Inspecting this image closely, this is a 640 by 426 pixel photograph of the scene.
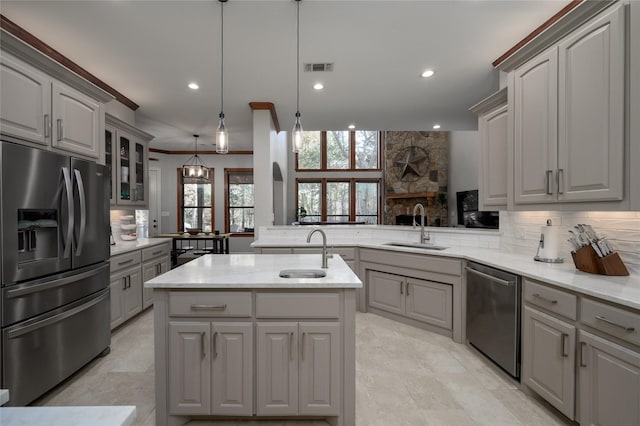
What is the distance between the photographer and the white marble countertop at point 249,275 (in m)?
1.60

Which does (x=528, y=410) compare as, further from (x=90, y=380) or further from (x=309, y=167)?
(x=309, y=167)

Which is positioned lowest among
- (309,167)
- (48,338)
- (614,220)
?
(48,338)

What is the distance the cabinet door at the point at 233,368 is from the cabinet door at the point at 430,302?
81.6 inches

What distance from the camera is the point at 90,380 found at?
218 centimetres

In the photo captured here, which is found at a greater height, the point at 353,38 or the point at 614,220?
the point at 353,38

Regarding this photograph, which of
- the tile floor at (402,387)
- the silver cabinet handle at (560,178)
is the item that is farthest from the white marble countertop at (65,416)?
the silver cabinet handle at (560,178)

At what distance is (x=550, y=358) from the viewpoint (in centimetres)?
174

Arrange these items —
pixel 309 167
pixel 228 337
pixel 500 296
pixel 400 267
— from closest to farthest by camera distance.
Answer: pixel 228 337, pixel 500 296, pixel 400 267, pixel 309 167

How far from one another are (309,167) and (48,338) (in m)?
8.34

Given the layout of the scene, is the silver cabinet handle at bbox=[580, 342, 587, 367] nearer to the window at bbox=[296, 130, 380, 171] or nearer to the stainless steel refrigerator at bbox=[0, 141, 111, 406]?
the stainless steel refrigerator at bbox=[0, 141, 111, 406]

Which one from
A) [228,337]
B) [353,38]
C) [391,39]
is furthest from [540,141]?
[228,337]

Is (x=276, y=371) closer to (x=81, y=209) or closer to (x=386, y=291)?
(x=81, y=209)

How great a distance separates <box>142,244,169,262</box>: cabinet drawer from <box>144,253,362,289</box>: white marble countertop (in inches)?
65.6

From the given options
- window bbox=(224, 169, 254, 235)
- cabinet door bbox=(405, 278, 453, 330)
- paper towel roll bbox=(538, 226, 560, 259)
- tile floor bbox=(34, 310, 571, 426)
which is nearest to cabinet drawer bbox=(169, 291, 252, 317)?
tile floor bbox=(34, 310, 571, 426)
